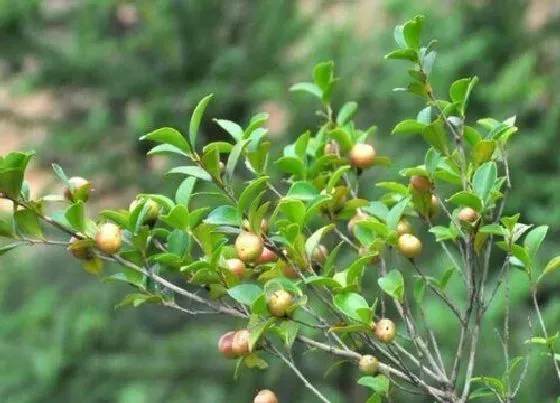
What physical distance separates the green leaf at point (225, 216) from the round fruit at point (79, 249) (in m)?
0.08

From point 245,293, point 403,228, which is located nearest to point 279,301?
point 245,293

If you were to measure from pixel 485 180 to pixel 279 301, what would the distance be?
0.15m

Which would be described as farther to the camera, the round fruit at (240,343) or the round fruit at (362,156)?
the round fruit at (362,156)

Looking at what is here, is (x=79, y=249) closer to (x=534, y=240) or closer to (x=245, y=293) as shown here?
(x=245, y=293)

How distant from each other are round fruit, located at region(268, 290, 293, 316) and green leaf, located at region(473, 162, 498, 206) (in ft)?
0.44

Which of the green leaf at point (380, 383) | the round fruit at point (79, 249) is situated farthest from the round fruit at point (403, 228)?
the round fruit at point (79, 249)

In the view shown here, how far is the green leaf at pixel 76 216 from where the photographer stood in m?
0.60

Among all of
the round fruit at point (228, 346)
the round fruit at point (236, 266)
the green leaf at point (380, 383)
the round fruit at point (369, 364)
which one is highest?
the round fruit at point (236, 266)

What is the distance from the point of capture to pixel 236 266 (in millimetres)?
630

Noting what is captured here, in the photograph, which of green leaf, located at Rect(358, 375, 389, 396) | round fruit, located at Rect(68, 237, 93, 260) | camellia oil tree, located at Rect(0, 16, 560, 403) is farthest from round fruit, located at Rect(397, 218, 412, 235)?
round fruit, located at Rect(68, 237, 93, 260)

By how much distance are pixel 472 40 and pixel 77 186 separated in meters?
2.10

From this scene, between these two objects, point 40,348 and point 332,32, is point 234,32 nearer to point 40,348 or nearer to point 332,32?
point 332,32

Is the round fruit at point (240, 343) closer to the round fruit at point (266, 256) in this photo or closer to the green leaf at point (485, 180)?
the round fruit at point (266, 256)

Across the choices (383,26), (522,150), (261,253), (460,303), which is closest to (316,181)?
(261,253)
